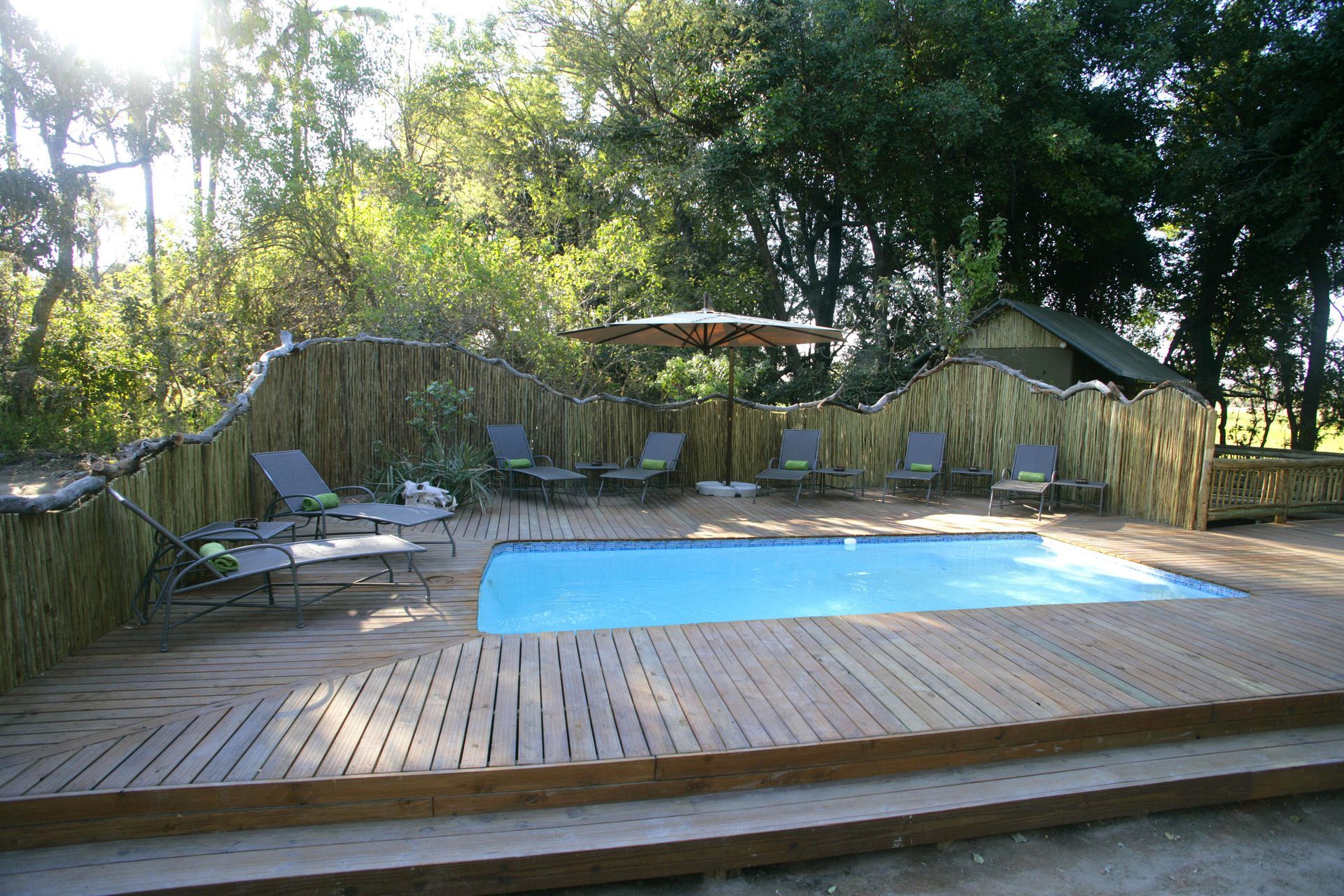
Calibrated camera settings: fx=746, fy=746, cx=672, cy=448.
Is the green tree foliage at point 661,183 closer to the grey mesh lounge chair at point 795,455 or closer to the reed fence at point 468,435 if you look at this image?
the reed fence at point 468,435

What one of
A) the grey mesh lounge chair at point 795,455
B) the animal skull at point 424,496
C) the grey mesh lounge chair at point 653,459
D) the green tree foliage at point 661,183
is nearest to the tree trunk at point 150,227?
the green tree foliage at point 661,183

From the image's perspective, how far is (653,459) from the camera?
28.5 ft

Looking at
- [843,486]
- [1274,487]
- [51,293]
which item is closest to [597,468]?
[843,486]

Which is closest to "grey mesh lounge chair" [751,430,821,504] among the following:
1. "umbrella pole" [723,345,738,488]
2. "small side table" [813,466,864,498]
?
"small side table" [813,466,864,498]

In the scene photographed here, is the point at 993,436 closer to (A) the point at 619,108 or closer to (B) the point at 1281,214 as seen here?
(B) the point at 1281,214

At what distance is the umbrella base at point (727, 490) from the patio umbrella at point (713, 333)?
0.12m

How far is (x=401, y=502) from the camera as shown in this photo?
7.24 metres

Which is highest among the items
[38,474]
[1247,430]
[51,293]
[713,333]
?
[51,293]

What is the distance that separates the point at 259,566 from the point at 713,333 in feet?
19.3

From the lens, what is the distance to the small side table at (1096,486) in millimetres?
7559

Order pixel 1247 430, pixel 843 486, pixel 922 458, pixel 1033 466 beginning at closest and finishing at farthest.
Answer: pixel 1033 466 → pixel 922 458 → pixel 843 486 → pixel 1247 430

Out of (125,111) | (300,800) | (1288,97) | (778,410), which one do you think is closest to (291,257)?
(125,111)

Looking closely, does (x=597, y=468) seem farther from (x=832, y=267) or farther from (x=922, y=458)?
(x=832, y=267)

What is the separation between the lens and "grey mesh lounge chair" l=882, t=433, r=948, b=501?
28.7 feet
